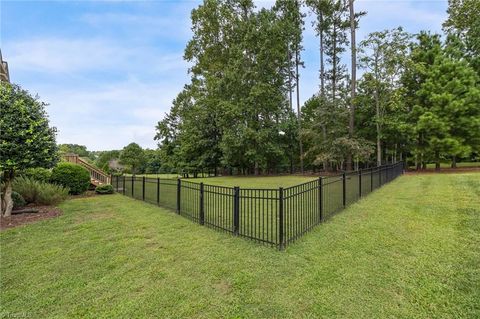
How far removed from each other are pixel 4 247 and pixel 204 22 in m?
24.1

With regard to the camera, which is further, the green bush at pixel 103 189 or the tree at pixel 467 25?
the tree at pixel 467 25

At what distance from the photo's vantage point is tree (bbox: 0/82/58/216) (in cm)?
612

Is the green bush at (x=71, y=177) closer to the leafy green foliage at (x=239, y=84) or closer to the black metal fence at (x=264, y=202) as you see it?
the black metal fence at (x=264, y=202)

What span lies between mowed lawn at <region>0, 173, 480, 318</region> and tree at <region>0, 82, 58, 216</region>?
6.35ft

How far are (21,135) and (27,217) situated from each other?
7.60ft

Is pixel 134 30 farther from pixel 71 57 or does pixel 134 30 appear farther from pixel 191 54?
pixel 191 54

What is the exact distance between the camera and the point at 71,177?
446 inches

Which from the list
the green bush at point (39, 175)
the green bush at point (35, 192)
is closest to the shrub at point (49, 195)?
the green bush at point (35, 192)

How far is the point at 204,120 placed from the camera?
25.4m

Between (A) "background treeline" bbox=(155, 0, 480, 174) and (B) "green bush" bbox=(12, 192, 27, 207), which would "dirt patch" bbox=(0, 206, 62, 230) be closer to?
(B) "green bush" bbox=(12, 192, 27, 207)

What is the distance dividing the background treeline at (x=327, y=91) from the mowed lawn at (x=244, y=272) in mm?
15484

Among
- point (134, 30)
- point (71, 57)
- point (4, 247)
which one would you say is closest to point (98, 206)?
point (4, 247)

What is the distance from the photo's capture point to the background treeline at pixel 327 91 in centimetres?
1747

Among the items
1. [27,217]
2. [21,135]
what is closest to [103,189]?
[27,217]
